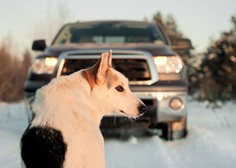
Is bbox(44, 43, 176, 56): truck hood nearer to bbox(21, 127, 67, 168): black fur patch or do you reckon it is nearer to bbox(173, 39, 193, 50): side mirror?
bbox(173, 39, 193, 50): side mirror

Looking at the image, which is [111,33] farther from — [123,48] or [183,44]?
[123,48]

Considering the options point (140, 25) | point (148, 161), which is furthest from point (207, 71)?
point (148, 161)

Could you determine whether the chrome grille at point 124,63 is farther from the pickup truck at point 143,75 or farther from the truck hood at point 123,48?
the truck hood at point 123,48

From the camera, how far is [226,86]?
45.2 m

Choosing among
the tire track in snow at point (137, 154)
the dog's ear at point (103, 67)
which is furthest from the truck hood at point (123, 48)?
the dog's ear at point (103, 67)

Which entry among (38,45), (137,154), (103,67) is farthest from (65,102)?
(38,45)

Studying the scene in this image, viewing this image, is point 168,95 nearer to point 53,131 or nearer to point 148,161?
point 148,161

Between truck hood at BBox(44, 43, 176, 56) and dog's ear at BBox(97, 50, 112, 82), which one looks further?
truck hood at BBox(44, 43, 176, 56)

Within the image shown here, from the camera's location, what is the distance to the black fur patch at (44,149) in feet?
10.5

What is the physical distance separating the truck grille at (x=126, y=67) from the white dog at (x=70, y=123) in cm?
359

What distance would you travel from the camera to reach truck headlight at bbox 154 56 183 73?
25.2 ft

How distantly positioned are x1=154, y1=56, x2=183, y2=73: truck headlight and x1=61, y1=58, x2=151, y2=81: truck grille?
205 mm

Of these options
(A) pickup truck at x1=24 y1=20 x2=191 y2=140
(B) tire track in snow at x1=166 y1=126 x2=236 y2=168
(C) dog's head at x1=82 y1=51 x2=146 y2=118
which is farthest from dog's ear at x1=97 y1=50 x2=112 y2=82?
(A) pickup truck at x1=24 y1=20 x2=191 y2=140

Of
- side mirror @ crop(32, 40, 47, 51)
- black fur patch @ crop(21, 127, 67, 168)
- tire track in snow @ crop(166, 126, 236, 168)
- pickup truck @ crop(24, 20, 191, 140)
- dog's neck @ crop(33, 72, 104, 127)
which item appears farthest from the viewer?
side mirror @ crop(32, 40, 47, 51)
